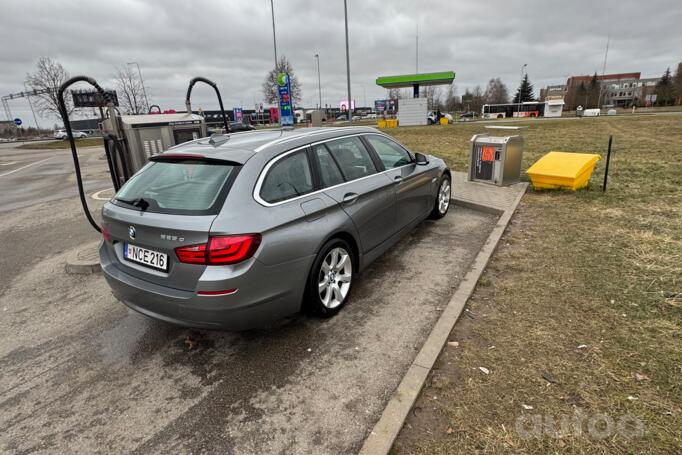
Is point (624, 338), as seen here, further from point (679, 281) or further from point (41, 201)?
point (41, 201)

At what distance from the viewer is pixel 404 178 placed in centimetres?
A: 454

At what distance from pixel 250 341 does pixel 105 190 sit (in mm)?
9129

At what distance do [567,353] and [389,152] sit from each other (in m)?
2.83

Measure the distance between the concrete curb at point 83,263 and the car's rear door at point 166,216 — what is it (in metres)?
1.80

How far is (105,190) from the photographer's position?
10.2 meters

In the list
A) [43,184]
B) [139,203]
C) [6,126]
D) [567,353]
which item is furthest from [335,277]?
[6,126]

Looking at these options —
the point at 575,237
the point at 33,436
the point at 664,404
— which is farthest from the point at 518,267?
the point at 33,436

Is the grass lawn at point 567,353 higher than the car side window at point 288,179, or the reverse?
the car side window at point 288,179

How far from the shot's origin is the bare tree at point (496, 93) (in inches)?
3666

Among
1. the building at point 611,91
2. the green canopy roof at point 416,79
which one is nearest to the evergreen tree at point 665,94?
the building at point 611,91

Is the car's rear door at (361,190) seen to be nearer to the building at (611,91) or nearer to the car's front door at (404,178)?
the car's front door at (404,178)

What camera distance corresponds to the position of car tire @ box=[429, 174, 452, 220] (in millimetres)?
5781

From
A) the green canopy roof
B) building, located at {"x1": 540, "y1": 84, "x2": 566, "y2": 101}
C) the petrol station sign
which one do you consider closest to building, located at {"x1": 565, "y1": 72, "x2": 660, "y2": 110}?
building, located at {"x1": 540, "y1": 84, "x2": 566, "y2": 101}

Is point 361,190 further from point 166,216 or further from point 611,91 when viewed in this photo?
point 611,91
